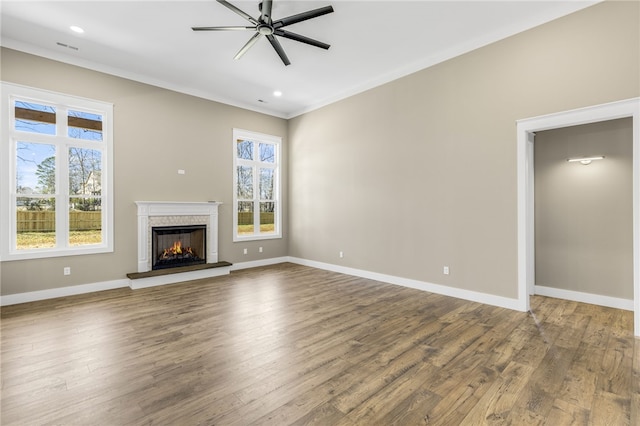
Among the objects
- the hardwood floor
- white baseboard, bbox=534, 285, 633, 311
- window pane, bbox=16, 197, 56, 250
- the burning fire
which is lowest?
the hardwood floor

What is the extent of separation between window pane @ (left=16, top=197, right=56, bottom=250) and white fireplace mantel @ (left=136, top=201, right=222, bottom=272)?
1160 millimetres

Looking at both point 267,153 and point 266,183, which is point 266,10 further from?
point 266,183

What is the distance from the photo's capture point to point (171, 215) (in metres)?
5.62

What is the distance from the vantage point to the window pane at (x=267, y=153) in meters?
7.19

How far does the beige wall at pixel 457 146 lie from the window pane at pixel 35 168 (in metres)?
4.67

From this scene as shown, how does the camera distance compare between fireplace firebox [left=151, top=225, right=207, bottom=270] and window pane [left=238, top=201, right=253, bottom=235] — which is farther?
window pane [left=238, top=201, right=253, bottom=235]

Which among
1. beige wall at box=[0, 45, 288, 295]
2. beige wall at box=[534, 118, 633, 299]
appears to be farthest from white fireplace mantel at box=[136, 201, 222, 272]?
beige wall at box=[534, 118, 633, 299]

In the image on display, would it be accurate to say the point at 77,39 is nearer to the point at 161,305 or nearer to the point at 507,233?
the point at 161,305

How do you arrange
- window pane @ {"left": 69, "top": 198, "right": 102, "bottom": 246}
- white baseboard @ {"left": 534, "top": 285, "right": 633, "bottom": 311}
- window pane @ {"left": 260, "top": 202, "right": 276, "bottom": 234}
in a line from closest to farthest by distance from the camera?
1. white baseboard @ {"left": 534, "top": 285, "right": 633, "bottom": 311}
2. window pane @ {"left": 69, "top": 198, "right": 102, "bottom": 246}
3. window pane @ {"left": 260, "top": 202, "right": 276, "bottom": 234}

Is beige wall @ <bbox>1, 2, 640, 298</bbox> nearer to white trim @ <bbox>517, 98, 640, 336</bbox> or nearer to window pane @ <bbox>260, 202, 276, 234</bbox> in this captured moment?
white trim @ <bbox>517, 98, 640, 336</bbox>

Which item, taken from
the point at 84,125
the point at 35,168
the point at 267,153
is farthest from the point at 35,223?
the point at 267,153

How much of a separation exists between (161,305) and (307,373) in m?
2.71

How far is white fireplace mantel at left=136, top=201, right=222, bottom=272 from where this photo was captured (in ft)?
17.4

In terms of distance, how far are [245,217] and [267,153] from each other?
65.4 inches
